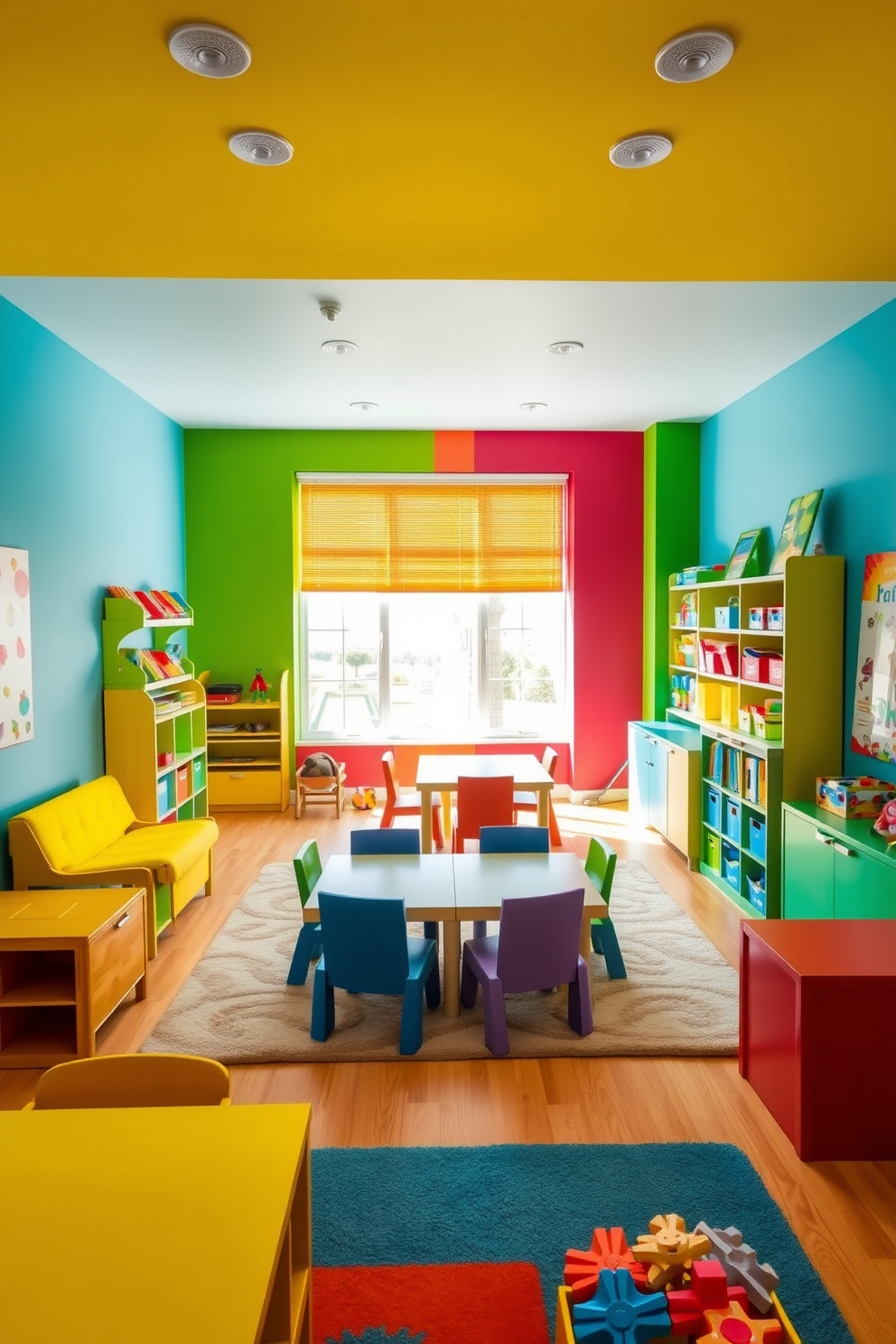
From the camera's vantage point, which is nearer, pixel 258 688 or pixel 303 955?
pixel 303 955

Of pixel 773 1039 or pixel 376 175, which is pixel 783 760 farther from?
pixel 376 175

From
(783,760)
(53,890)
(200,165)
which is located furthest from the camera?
(783,760)

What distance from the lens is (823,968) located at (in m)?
2.70

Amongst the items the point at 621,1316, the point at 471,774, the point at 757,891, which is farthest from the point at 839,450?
the point at 621,1316

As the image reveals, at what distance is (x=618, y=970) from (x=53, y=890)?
8.49 feet

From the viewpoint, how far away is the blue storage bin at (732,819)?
5113 millimetres

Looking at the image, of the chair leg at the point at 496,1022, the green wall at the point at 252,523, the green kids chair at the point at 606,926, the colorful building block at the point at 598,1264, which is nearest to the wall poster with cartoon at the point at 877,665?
the green kids chair at the point at 606,926

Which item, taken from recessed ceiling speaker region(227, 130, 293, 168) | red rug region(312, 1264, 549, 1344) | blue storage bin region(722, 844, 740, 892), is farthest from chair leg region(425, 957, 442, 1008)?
recessed ceiling speaker region(227, 130, 293, 168)

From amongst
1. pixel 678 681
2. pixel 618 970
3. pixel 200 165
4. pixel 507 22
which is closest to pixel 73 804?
pixel 618 970

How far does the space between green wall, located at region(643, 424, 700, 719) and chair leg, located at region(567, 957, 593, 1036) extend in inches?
155

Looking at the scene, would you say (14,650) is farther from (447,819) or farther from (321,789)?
(321,789)

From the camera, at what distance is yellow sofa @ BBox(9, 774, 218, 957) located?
397 cm

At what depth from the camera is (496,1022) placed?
336 centimetres

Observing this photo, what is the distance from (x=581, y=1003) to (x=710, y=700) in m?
2.89
